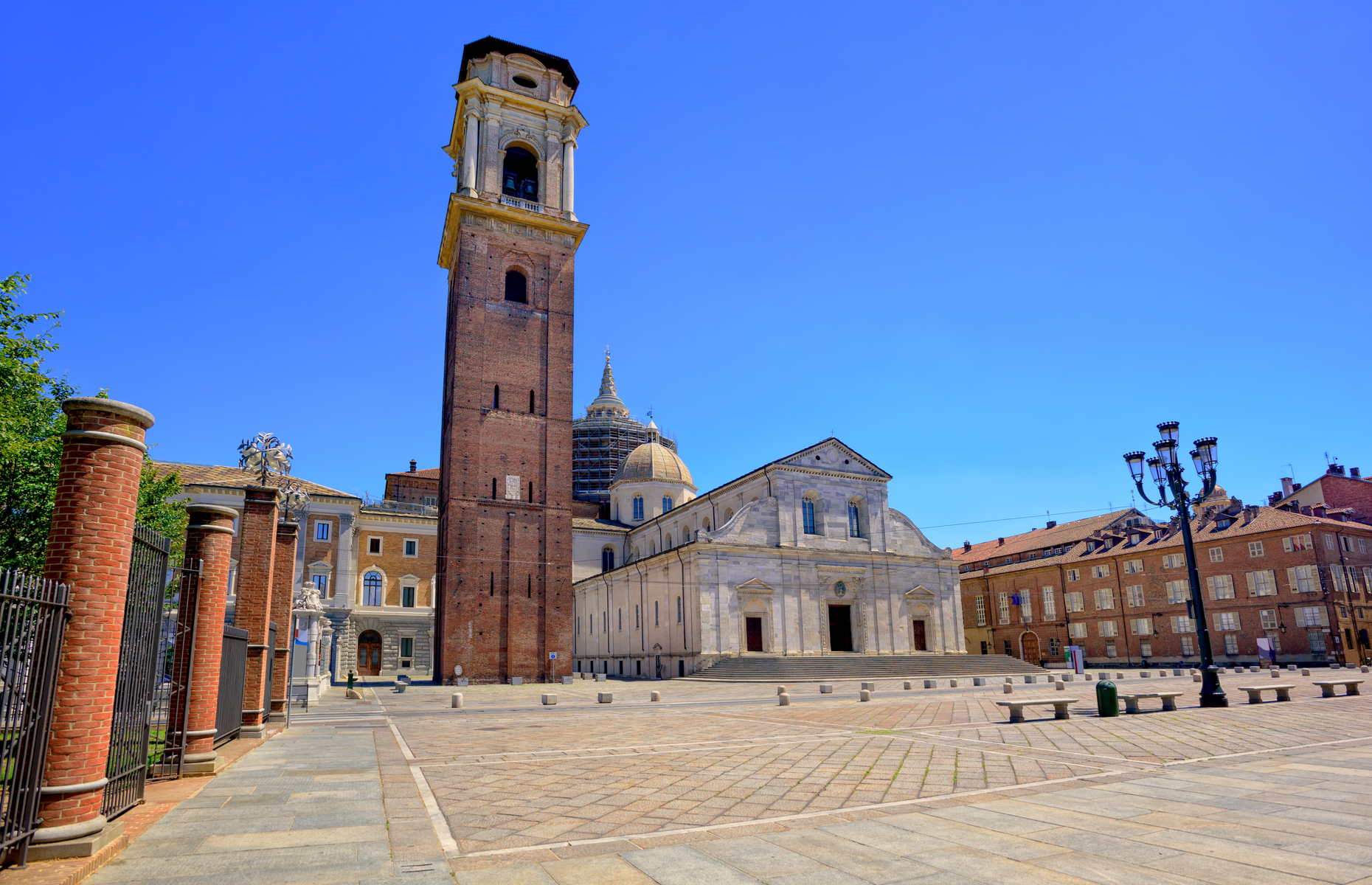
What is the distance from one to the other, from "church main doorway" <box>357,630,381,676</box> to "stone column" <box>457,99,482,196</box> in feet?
93.2

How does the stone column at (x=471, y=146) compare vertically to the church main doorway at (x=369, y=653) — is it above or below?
above

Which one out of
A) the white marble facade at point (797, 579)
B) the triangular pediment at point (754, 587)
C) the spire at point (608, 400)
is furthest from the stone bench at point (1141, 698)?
the spire at point (608, 400)

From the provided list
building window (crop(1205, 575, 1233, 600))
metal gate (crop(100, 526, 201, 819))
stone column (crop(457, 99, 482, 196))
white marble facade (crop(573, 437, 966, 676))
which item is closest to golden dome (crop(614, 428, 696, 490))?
white marble facade (crop(573, 437, 966, 676))

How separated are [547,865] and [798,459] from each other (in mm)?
44138

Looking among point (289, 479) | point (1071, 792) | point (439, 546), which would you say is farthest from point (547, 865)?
point (439, 546)

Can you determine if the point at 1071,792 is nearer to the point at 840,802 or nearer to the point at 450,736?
the point at 840,802

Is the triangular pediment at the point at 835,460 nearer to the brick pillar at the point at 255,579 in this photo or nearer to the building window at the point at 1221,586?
the building window at the point at 1221,586

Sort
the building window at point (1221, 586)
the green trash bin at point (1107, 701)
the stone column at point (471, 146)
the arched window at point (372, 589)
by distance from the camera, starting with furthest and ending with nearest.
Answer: the building window at point (1221, 586) → the arched window at point (372, 589) → the stone column at point (471, 146) → the green trash bin at point (1107, 701)

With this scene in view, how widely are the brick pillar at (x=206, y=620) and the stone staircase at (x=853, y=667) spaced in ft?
107

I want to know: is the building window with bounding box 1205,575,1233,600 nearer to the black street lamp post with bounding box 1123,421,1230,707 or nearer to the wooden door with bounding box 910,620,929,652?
the wooden door with bounding box 910,620,929,652

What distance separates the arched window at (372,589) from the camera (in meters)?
51.1

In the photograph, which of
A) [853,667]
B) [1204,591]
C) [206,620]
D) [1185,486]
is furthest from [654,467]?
[206,620]

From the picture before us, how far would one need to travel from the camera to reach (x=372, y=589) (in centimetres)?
5131

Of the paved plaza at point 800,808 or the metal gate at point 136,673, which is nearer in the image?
the paved plaza at point 800,808
